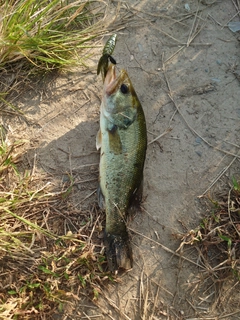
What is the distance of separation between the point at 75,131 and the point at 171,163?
984 mm

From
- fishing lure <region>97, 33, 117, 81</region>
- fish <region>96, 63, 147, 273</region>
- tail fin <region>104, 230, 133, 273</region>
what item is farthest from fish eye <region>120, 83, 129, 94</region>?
tail fin <region>104, 230, 133, 273</region>

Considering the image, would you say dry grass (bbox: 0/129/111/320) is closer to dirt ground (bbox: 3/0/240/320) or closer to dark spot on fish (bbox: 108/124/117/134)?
dirt ground (bbox: 3/0/240/320)

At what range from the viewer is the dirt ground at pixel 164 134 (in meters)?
3.50

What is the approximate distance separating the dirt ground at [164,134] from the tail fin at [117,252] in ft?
0.50

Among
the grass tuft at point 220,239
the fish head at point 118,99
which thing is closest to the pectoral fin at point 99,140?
the fish head at point 118,99

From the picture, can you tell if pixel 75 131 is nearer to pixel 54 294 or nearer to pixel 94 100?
pixel 94 100

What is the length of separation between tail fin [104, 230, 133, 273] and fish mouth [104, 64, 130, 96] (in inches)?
49.5

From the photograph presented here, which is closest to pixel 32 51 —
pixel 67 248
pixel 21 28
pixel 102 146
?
pixel 21 28

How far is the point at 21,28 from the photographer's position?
137 inches

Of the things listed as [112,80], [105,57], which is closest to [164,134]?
[112,80]

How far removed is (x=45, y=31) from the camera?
12.1ft

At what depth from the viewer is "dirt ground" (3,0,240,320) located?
11.5 feet

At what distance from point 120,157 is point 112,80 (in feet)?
2.20

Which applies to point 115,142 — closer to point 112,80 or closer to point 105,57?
point 112,80
